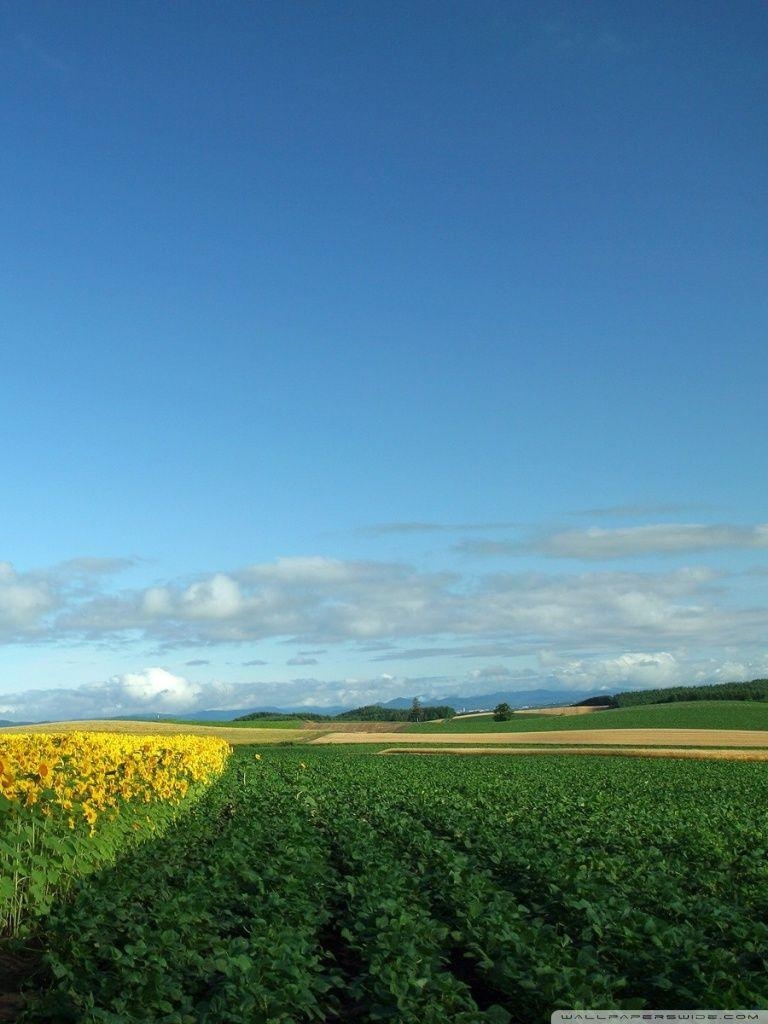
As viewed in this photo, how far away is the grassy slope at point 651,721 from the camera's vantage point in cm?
→ 9562

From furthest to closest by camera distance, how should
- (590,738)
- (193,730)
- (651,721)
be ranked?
1. (651,721)
2. (193,730)
3. (590,738)

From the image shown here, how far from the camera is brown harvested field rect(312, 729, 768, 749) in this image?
73.2m

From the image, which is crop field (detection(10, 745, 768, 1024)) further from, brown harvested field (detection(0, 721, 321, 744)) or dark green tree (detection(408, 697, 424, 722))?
dark green tree (detection(408, 697, 424, 722))

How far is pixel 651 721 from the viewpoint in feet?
325

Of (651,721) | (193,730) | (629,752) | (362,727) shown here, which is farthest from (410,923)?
(362,727)

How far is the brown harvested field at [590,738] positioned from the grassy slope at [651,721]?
8168 millimetres

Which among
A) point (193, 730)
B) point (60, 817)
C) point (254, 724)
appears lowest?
point (254, 724)

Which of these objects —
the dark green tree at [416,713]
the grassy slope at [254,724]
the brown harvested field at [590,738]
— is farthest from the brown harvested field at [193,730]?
the dark green tree at [416,713]

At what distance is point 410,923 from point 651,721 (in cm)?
9622

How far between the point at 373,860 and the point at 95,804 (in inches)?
180

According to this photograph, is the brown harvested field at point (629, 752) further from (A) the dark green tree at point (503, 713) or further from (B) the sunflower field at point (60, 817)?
(A) the dark green tree at point (503, 713)

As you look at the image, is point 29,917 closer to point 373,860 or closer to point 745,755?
point 373,860

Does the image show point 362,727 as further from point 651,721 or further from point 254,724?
point 651,721

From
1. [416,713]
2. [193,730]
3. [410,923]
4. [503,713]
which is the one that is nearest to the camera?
[410,923]
